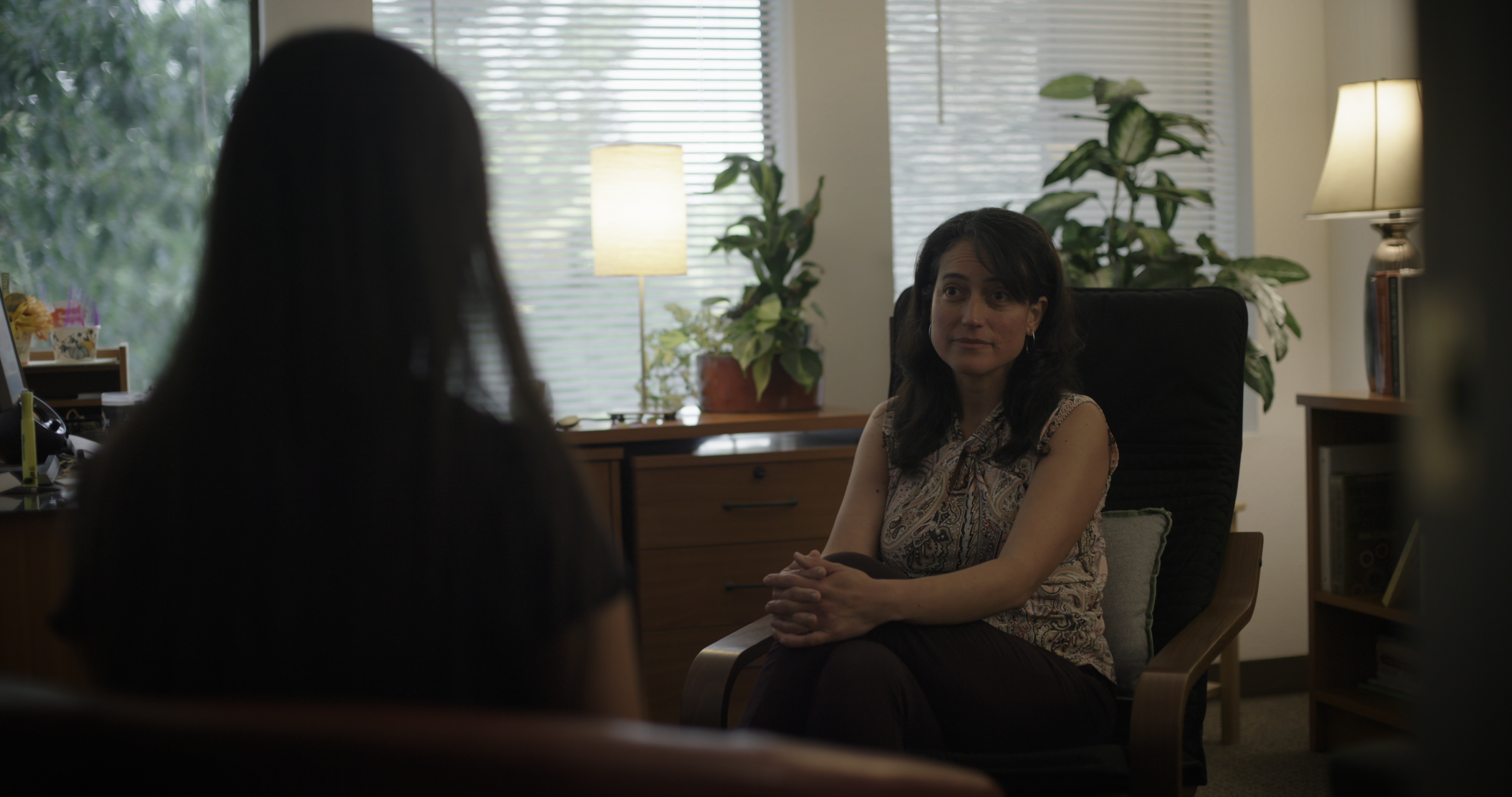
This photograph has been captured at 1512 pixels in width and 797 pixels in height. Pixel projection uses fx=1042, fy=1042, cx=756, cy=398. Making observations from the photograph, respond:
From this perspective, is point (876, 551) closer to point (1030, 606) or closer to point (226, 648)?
point (1030, 606)

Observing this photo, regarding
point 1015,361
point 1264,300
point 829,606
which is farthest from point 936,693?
point 1264,300

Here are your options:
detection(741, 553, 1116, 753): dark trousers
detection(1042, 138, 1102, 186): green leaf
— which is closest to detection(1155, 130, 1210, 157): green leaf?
detection(1042, 138, 1102, 186): green leaf

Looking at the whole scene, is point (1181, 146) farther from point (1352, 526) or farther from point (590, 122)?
point (590, 122)

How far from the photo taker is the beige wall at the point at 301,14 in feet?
9.13

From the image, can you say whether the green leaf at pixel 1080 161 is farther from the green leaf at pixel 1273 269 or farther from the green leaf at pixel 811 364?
the green leaf at pixel 811 364

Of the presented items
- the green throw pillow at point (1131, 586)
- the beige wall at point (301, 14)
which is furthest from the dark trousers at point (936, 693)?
the beige wall at point (301, 14)

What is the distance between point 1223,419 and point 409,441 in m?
1.64

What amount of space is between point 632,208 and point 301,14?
107 centimetres

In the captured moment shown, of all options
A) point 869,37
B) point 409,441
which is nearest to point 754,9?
point 869,37

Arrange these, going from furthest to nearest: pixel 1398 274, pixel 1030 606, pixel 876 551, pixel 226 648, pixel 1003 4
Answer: pixel 1003 4 < pixel 1398 274 < pixel 876 551 < pixel 1030 606 < pixel 226 648

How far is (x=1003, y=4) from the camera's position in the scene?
3316 mm

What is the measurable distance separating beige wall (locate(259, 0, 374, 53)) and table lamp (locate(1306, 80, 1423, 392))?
248 cm

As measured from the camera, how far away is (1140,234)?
2.76 m

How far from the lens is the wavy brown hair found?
5.82ft
